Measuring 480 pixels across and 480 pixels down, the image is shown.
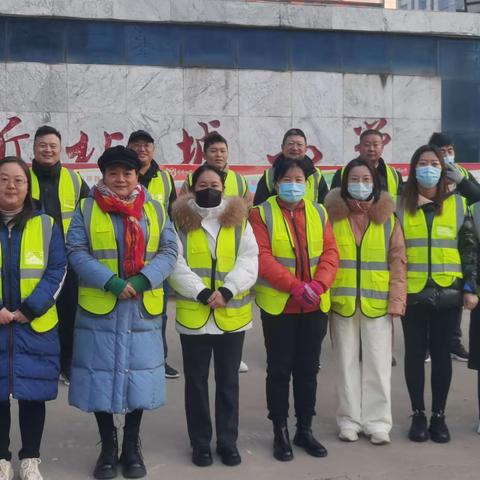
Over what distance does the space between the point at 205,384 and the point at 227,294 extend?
1.81 ft

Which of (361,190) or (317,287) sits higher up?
(361,190)

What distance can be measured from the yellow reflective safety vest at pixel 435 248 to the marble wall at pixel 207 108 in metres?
7.57

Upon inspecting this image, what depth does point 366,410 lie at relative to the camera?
4.27 metres

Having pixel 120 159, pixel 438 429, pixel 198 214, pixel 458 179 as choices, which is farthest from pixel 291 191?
pixel 438 429

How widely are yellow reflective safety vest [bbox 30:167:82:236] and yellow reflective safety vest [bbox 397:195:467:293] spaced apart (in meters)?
2.35

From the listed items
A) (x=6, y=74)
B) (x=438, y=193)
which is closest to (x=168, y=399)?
(x=438, y=193)

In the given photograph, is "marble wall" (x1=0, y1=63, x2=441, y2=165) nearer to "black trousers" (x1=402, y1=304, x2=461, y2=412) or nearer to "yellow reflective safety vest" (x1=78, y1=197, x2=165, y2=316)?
"black trousers" (x1=402, y1=304, x2=461, y2=412)

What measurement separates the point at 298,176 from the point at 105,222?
1166mm

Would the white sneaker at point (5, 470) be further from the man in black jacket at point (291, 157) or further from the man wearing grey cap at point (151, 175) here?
the man in black jacket at point (291, 157)

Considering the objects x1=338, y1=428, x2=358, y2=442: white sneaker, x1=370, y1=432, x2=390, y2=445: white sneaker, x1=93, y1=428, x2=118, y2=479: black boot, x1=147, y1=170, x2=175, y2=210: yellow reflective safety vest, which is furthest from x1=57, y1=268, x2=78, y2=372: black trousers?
x1=370, y1=432, x2=390, y2=445: white sneaker

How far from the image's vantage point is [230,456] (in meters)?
3.86

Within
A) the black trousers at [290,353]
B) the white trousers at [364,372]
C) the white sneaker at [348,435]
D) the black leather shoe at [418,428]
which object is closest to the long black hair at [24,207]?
the black trousers at [290,353]

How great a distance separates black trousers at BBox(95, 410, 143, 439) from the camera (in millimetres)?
3715

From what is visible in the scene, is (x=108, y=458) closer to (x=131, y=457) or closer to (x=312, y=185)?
(x=131, y=457)
